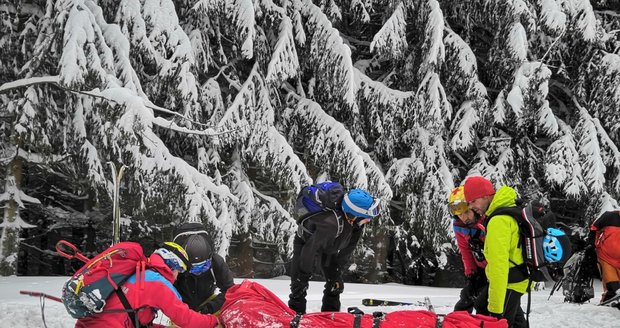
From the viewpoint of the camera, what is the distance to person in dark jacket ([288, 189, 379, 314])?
17.5ft

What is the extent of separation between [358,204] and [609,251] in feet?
11.4

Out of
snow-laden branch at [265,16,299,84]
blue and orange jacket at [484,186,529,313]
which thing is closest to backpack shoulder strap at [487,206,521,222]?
blue and orange jacket at [484,186,529,313]

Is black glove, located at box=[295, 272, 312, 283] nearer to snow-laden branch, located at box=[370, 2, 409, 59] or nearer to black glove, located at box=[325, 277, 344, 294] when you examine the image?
black glove, located at box=[325, 277, 344, 294]

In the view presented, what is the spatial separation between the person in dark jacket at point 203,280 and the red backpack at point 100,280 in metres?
0.93

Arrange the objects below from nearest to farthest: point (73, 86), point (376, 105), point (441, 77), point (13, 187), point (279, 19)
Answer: point (73, 86) → point (13, 187) → point (279, 19) → point (376, 105) → point (441, 77)

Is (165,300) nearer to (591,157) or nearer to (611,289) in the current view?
(611,289)

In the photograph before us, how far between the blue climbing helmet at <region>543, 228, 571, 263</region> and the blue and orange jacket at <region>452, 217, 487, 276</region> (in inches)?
25.4

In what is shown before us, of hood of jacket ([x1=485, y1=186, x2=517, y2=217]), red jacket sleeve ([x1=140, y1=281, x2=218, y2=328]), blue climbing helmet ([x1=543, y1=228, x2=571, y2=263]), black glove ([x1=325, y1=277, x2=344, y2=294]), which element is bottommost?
black glove ([x1=325, y1=277, x2=344, y2=294])

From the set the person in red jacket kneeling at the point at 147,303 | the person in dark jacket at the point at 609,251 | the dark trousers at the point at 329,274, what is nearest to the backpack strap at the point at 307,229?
the dark trousers at the point at 329,274

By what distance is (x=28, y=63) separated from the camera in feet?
26.4

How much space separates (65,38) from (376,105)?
5.60m

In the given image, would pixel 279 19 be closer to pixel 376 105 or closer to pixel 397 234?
pixel 376 105

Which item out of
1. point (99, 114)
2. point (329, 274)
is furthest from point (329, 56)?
point (329, 274)

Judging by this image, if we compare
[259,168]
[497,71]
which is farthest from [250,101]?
[497,71]
